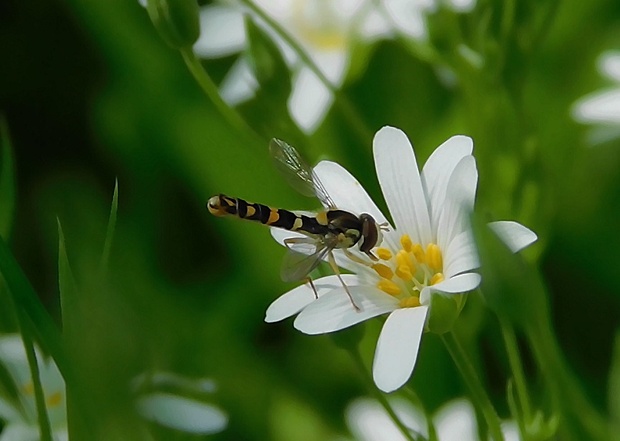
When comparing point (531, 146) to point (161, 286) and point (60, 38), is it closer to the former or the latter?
point (161, 286)

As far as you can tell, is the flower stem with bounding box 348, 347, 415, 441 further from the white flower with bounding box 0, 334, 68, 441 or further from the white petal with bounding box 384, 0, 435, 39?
the white petal with bounding box 384, 0, 435, 39

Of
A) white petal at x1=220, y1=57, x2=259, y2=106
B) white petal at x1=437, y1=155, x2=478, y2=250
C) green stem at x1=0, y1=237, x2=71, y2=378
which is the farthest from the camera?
white petal at x1=220, y1=57, x2=259, y2=106

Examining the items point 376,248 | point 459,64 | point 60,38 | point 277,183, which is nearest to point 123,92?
point 60,38

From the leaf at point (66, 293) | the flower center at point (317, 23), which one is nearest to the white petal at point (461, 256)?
the leaf at point (66, 293)

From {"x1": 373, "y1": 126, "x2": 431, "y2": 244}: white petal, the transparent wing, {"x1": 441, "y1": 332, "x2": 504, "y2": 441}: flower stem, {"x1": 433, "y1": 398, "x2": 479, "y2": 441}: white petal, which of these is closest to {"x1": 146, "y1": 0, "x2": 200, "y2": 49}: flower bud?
the transparent wing

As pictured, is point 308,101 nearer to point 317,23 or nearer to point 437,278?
point 317,23

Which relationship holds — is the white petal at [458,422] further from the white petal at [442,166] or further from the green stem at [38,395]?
the green stem at [38,395]
